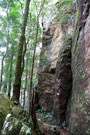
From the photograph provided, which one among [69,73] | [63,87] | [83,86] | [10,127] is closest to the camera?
[10,127]

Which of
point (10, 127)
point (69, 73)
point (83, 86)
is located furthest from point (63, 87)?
point (10, 127)

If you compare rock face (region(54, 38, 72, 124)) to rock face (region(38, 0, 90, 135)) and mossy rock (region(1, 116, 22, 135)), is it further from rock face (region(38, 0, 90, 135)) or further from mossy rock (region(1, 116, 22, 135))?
mossy rock (region(1, 116, 22, 135))

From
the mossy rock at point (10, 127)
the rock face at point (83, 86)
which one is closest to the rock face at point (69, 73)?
the rock face at point (83, 86)

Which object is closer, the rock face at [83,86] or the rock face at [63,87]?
the rock face at [83,86]

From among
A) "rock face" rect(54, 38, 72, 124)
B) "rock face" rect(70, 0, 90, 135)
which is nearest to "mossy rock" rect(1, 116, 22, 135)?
"rock face" rect(70, 0, 90, 135)

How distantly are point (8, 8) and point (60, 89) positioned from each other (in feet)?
31.0

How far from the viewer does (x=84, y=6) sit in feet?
16.8

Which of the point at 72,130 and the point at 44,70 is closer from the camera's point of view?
the point at 72,130

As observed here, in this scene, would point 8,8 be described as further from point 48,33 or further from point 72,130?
point 72,130

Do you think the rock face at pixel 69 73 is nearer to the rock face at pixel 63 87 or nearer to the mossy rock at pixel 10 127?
the rock face at pixel 63 87

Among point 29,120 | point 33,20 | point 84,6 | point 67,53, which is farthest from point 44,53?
point 29,120

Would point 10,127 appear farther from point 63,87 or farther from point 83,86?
point 63,87

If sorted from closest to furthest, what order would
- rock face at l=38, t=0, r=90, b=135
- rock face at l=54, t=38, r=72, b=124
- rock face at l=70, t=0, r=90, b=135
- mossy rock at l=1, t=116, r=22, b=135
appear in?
mossy rock at l=1, t=116, r=22, b=135
rock face at l=70, t=0, r=90, b=135
rock face at l=38, t=0, r=90, b=135
rock face at l=54, t=38, r=72, b=124

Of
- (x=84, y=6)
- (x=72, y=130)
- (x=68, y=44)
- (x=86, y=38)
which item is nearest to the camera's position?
(x=72, y=130)
